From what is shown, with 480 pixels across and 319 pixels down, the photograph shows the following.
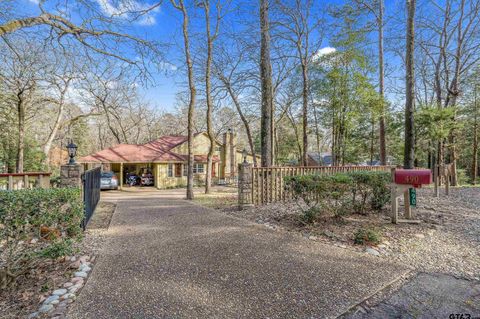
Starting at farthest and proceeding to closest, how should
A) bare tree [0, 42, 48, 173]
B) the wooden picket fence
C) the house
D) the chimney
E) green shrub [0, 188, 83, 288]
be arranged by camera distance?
the chimney
the house
bare tree [0, 42, 48, 173]
the wooden picket fence
green shrub [0, 188, 83, 288]

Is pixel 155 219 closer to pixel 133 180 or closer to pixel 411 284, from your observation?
pixel 411 284

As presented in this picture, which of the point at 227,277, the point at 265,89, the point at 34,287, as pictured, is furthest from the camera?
the point at 265,89

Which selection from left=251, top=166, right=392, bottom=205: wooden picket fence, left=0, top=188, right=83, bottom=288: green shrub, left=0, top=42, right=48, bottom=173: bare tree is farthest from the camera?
left=0, top=42, right=48, bottom=173: bare tree

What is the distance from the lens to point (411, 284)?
2.72 meters

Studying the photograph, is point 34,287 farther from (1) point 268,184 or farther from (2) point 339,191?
(1) point 268,184

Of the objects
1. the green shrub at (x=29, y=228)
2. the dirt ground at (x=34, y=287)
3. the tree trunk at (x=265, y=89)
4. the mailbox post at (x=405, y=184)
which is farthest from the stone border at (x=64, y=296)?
the tree trunk at (x=265, y=89)

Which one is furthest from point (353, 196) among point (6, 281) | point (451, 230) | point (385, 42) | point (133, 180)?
point (133, 180)

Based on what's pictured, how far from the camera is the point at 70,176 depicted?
5270 millimetres

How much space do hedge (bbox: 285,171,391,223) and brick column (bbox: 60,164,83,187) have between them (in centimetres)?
465

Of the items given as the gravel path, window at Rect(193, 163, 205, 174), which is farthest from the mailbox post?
window at Rect(193, 163, 205, 174)

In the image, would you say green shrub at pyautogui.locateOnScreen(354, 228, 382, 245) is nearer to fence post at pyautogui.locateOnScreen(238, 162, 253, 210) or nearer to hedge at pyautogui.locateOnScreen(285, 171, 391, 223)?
hedge at pyautogui.locateOnScreen(285, 171, 391, 223)

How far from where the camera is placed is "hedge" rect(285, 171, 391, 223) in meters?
4.88

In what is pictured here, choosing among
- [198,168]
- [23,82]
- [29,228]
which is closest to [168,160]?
[198,168]

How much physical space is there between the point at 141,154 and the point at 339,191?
55.7ft
